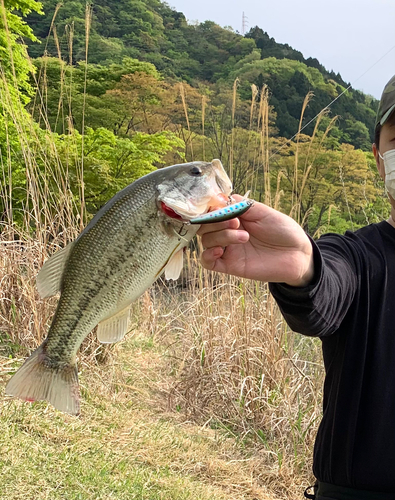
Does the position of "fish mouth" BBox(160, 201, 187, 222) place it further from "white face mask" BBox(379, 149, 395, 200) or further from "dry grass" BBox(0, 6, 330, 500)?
"dry grass" BBox(0, 6, 330, 500)

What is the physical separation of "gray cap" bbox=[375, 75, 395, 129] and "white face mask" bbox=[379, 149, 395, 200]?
116 mm

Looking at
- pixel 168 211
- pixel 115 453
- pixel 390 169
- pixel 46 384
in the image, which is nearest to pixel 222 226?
pixel 168 211

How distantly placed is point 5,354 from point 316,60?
4026 centimetres

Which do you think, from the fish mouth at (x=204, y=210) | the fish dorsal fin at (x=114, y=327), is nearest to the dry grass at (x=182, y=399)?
the fish dorsal fin at (x=114, y=327)

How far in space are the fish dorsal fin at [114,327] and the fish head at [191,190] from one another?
31 cm

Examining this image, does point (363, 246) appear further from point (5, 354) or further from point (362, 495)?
point (5, 354)

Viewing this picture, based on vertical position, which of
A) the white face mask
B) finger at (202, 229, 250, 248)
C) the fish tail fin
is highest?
the white face mask

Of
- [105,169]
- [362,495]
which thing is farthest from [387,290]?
[105,169]

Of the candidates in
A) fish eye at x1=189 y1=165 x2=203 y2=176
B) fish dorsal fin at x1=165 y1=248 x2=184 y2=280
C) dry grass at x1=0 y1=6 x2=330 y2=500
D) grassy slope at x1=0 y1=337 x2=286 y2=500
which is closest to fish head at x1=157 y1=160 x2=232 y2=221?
fish eye at x1=189 y1=165 x2=203 y2=176

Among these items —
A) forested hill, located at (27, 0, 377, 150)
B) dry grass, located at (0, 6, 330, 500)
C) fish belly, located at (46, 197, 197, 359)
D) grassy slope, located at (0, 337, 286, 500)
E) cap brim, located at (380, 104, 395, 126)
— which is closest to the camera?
fish belly, located at (46, 197, 197, 359)

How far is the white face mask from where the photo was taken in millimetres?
1657

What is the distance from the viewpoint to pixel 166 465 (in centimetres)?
301

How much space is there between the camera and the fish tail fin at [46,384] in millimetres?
1177

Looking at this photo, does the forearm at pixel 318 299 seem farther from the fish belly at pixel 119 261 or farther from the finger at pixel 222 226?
the fish belly at pixel 119 261
